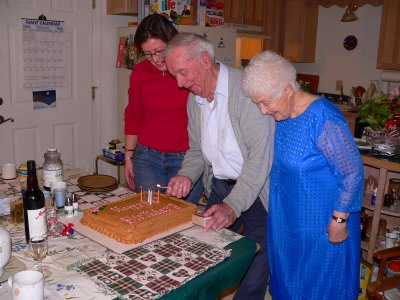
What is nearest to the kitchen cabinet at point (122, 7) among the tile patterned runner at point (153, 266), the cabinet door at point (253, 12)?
the cabinet door at point (253, 12)

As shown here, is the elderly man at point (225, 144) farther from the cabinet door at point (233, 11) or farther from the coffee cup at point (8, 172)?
the cabinet door at point (233, 11)

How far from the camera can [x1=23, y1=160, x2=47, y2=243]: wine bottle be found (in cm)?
135

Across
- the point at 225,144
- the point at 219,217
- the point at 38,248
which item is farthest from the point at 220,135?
the point at 38,248

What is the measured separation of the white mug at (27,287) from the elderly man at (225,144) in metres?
0.66

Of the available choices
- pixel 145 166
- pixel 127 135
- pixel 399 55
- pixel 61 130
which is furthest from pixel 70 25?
pixel 399 55

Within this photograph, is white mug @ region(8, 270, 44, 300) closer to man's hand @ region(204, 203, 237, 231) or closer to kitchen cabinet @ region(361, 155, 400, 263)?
man's hand @ region(204, 203, 237, 231)

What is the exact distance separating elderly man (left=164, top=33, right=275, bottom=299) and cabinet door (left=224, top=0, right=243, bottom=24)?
2687 millimetres

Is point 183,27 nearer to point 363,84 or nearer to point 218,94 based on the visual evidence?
point 218,94

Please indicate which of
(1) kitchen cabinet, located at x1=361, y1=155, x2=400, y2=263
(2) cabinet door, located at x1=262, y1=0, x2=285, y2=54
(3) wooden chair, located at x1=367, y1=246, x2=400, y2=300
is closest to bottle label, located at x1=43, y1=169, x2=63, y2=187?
(3) wooden chair, located at x1=367, y1=246, x2=400, y2=300

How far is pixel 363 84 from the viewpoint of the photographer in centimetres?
495

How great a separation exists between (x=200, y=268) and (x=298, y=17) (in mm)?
4506

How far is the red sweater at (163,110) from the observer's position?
221 centimetres

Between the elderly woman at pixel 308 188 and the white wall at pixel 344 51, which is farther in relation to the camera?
the white wall at pixel 344 51

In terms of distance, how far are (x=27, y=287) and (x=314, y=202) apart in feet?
3.37
